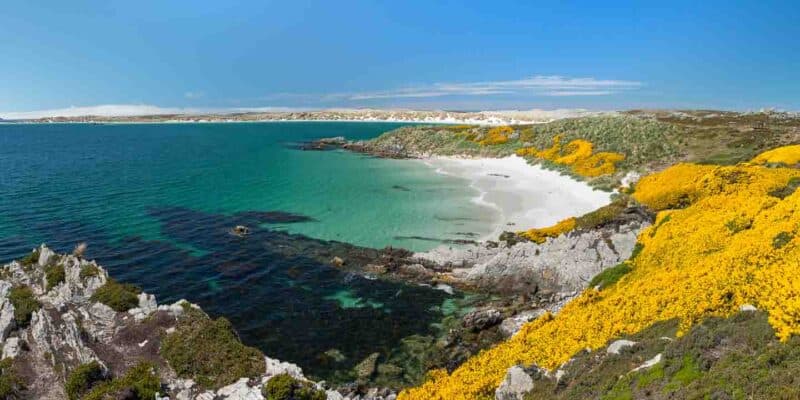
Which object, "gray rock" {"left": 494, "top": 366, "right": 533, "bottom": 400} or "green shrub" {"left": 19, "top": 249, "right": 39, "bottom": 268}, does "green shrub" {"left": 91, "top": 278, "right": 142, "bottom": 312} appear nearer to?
"green shrub" {"left": 19, "top": 249, "right": 39, "bottom": 268}

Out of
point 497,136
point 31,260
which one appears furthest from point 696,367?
point 497,136

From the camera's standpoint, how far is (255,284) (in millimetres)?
31172

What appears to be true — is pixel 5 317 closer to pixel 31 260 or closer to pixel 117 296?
pixel 117 296

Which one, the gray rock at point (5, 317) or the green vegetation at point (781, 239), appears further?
the gray rock at point (5, 317)

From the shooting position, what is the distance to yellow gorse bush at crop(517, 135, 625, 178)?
61897mm

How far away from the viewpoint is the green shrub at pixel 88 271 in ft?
87.1

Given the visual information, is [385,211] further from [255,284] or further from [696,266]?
[696,266]

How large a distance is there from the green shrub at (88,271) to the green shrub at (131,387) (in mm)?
10857

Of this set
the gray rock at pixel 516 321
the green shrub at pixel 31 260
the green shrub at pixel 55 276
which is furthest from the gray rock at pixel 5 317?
the gray rock at pixel 516 321

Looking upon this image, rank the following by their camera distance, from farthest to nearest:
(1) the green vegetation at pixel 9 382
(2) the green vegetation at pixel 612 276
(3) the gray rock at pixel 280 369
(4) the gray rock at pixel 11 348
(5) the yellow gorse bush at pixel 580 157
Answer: (5) the yellow gorse bush at pixel 580 157, (2) the green vegetation at pixel 612 276, (4) the gray rock at pixel 11 348, (3) the gray rock at pixel 280 369, (1) the green vegetation at pixel 9 382

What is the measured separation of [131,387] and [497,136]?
90.3 meters

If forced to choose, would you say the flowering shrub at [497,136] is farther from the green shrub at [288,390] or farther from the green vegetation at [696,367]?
the green shrub at [288,390]

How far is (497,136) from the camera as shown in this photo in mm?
99500

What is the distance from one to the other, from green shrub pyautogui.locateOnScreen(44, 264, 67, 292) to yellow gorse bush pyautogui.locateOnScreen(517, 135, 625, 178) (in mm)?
56743
